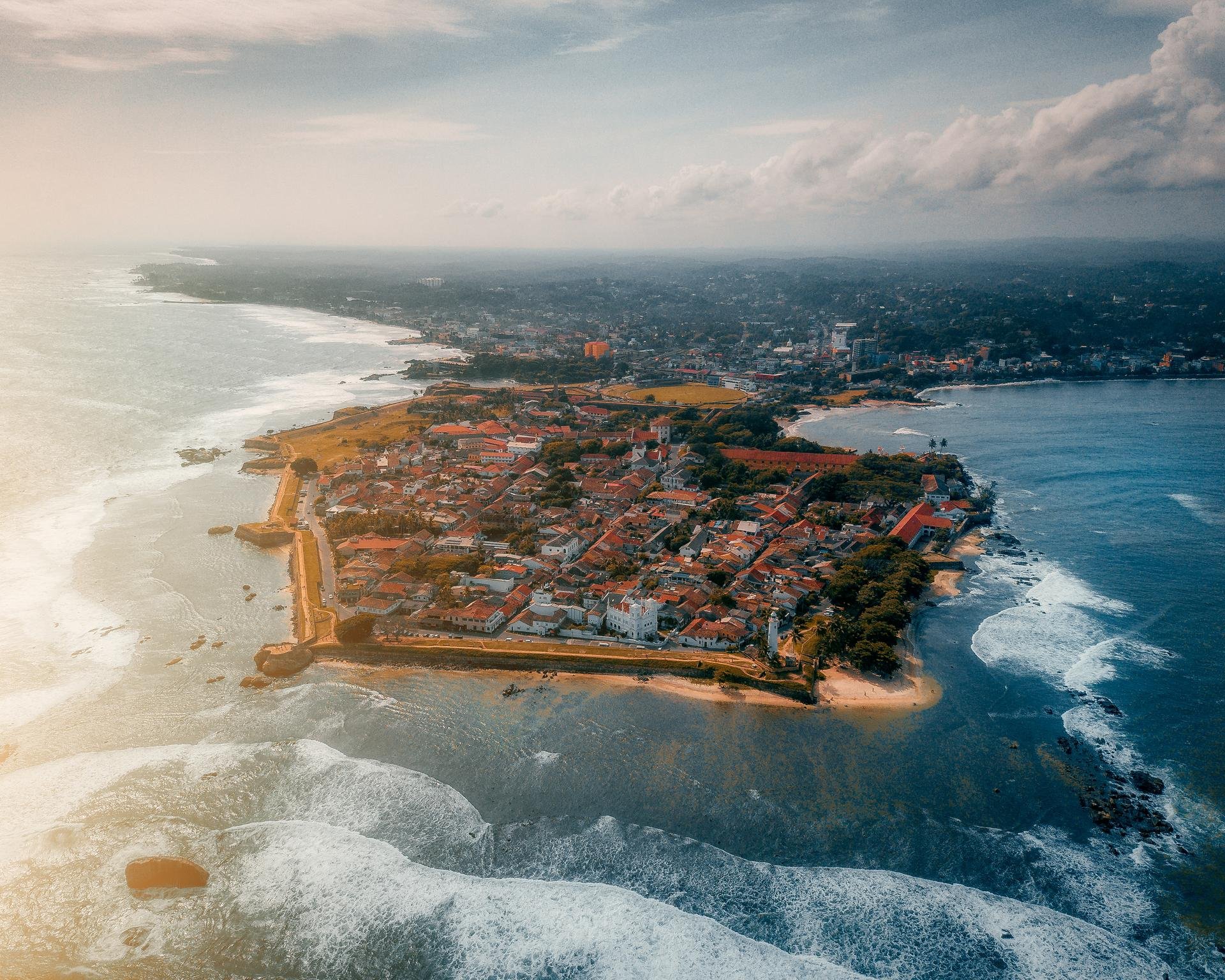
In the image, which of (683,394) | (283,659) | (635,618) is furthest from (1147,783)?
(683,394)

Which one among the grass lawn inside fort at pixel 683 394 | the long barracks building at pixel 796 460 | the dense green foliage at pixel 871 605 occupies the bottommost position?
the dense green foliage at pixel 871 605

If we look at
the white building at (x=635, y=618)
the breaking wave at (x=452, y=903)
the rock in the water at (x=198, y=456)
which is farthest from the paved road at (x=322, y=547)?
the breaking wave at (x=452, y=903)

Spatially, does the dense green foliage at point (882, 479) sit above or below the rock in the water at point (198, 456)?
below

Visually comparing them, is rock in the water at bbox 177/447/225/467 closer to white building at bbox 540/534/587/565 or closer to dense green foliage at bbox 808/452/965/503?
white building at bbox 540/534/587/565

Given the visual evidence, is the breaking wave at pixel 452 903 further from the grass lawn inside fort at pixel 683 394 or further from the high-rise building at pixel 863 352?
the high-rise building at pixel 863 352

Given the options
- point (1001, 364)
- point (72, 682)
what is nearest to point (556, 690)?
point (72, 682)

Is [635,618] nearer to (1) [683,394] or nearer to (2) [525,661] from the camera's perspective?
(2) [525,661]
